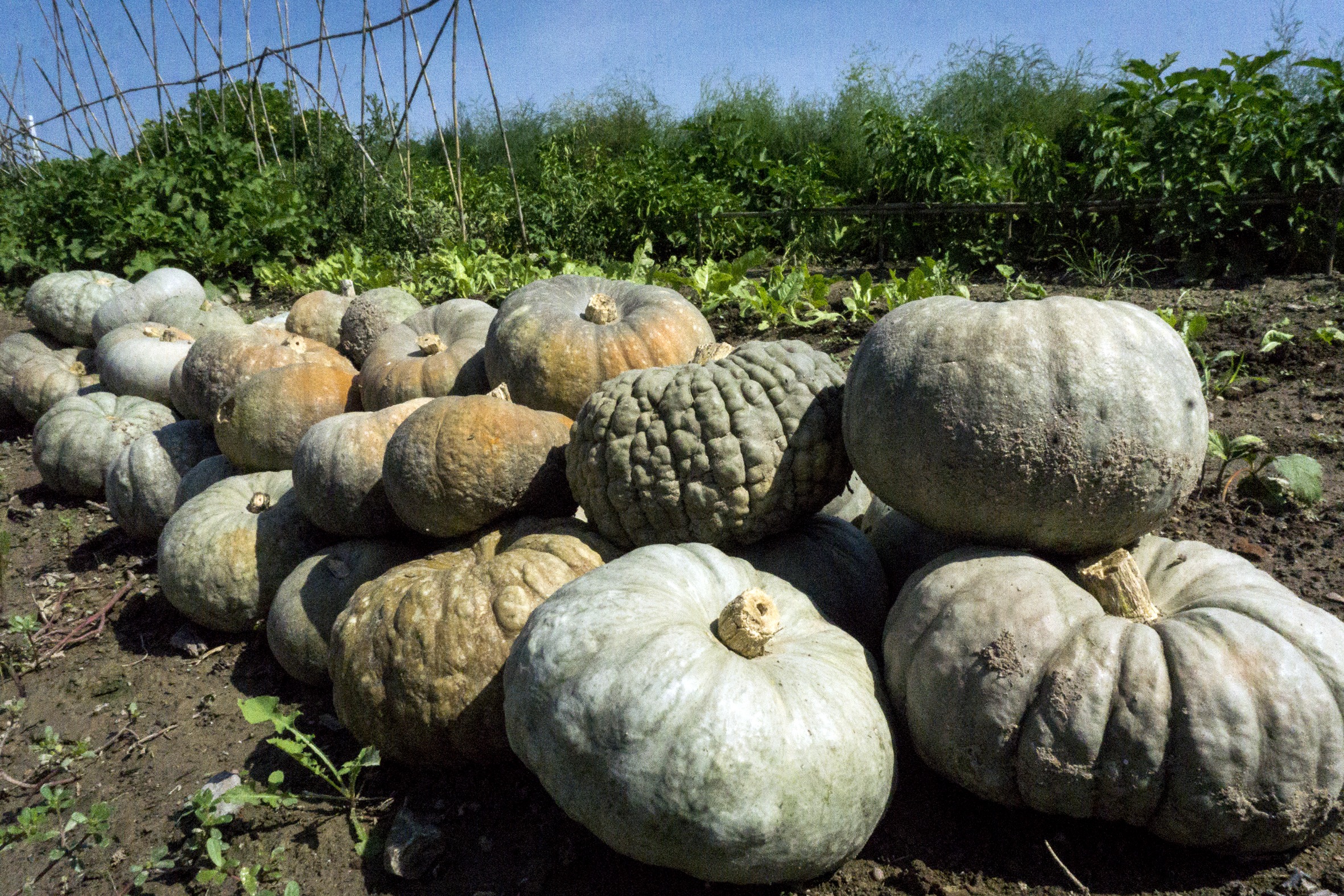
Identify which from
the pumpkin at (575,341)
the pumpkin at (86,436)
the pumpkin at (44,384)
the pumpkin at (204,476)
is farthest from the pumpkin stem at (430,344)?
the pumpkin at (44,384)

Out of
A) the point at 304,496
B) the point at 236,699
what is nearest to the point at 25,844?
the point at 236,699

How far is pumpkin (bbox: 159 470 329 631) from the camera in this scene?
3631 mm

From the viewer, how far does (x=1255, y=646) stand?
6.57ft

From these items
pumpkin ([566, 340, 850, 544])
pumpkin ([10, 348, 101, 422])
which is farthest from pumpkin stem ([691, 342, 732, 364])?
pumpkin ([10, 348, 101, 422])

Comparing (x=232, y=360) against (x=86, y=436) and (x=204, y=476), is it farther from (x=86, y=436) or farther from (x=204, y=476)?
(x=86, y=436)

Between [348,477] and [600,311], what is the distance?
4.62 feet

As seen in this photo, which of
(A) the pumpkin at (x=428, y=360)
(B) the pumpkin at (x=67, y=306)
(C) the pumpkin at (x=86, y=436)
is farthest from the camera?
(B) the pumpkin at (x=67, y=306)

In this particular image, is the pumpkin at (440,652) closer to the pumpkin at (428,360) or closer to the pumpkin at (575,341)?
the pumpkin at (575,341)

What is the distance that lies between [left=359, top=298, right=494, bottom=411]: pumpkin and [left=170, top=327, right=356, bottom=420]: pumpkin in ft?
1.23

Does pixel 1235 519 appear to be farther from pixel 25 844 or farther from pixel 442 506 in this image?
pixel 25 844

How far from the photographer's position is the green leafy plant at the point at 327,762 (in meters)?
2.57

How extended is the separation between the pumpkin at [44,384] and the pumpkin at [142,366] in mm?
610

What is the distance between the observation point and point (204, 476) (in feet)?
14.4

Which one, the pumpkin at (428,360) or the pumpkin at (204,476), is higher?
the pumpkin at (428,360)
